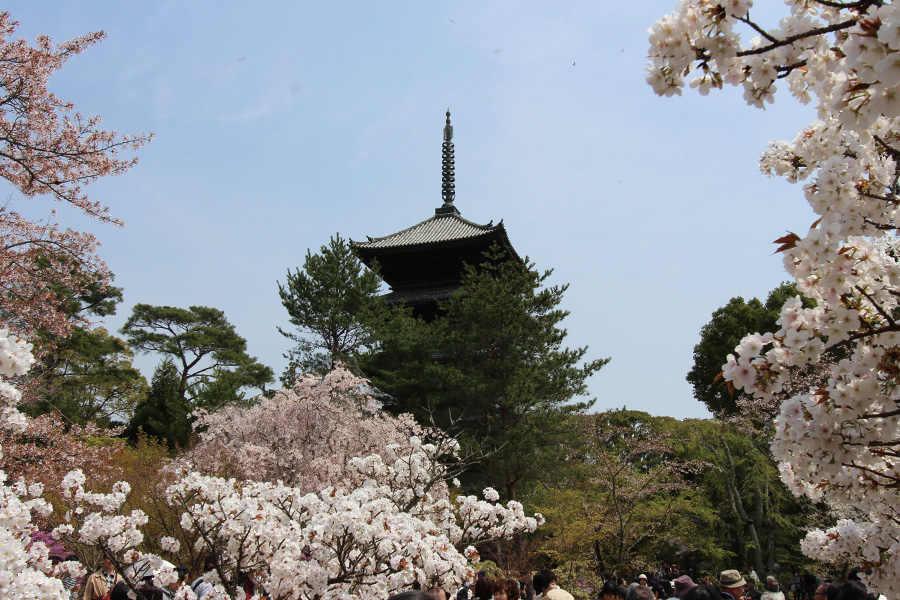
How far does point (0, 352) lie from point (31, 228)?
6948 mm

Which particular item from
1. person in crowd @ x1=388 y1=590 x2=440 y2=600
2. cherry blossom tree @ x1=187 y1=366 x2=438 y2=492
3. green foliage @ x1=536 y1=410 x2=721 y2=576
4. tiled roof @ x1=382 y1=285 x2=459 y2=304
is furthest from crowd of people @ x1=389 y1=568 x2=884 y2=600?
tiled roof @ x1=382 y1=285 x2=459 y2=304

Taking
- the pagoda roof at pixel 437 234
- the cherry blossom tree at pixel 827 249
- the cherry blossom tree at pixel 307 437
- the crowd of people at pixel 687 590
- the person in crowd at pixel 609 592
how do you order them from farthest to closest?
the pagoda roof at pixel 437 234, the cherry blossom tree at pixel 307 437, the person in crowd at pixel 609 592, the crowd of people at pixel 687 590, the cherry blossom tree at pixel 827 249

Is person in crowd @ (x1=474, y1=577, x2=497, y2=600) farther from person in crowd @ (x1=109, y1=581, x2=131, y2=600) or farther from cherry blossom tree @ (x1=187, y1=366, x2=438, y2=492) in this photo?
cherry blossom tree @ (x1=187, y1=366, x2=438, y2=492)

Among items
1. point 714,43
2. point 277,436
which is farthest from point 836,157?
point 277,436

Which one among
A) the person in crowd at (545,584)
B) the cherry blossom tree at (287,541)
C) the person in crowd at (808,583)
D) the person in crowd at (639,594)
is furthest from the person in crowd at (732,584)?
the person in crowd at (808,583)

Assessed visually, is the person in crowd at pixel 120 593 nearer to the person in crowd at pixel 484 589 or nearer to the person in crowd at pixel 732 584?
the person in crowd at pixel 484 589

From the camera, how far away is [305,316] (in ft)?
62.4

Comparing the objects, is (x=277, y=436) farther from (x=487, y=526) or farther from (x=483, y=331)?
(x=487, y=526)

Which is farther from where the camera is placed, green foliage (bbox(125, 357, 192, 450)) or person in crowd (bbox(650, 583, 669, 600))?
green foliage (bbox(125, 357, 192, 450))

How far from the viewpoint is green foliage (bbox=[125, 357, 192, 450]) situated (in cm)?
2417

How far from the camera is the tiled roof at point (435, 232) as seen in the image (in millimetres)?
22281

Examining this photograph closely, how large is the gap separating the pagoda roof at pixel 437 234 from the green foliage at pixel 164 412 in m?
9.30

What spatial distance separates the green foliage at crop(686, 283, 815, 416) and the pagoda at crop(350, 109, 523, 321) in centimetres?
1017

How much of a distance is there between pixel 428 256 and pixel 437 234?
0.89 meters
